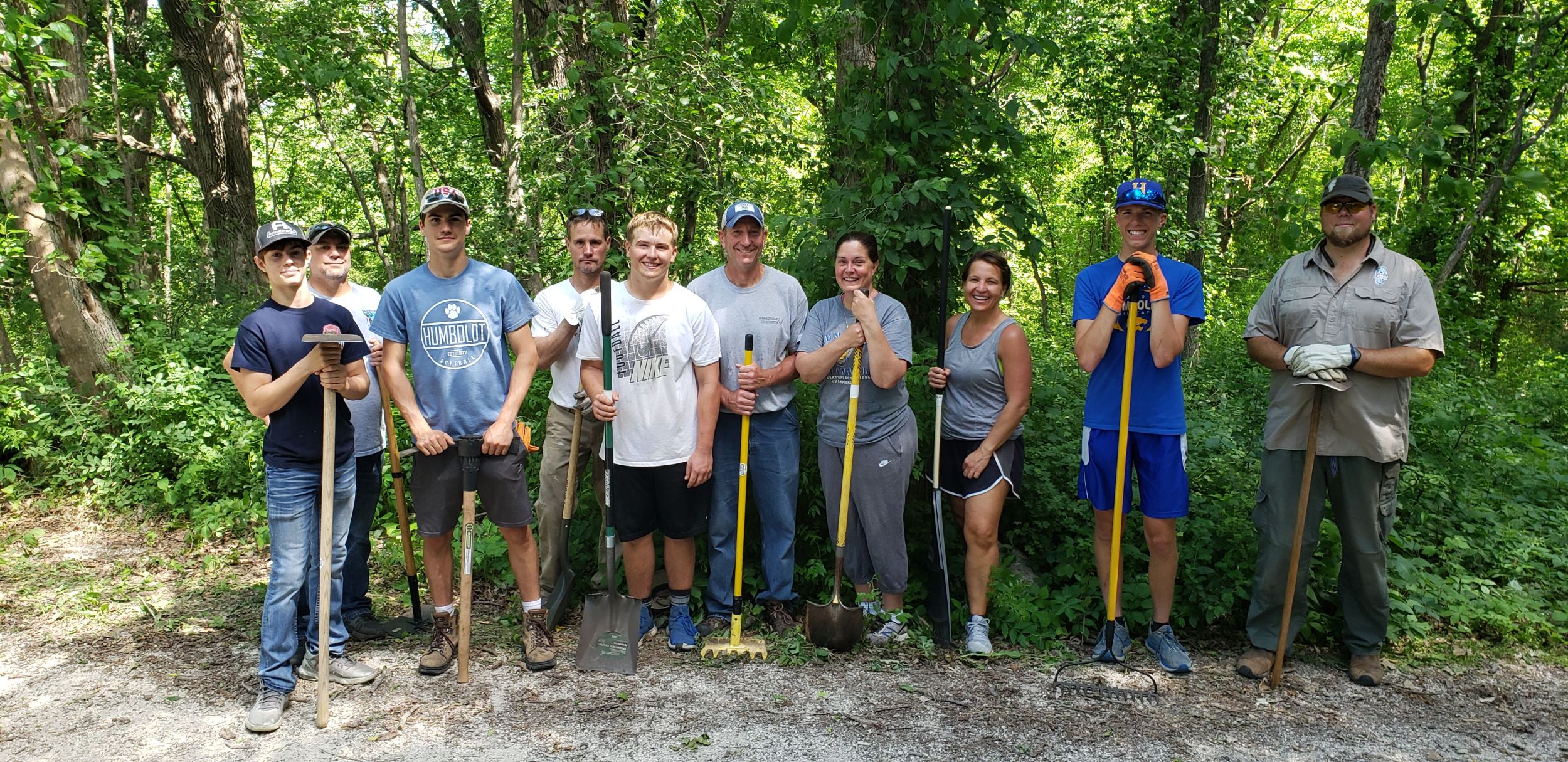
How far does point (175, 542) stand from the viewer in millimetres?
5949

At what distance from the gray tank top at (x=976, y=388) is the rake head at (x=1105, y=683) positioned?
1113mm

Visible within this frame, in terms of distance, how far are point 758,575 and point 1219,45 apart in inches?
355

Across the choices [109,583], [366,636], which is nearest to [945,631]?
[366,636]

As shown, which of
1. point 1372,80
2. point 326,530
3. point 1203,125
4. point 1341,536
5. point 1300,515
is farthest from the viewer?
point 1203,125

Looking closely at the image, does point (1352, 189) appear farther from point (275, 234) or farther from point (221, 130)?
point (221, 130)

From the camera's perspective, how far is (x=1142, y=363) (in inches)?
157

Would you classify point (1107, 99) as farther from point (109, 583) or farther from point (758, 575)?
point (109, 583)

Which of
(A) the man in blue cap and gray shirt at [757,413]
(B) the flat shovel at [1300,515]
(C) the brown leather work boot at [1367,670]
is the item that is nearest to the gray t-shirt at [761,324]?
(A) the man in blue cap and gray shirt at [757,413]

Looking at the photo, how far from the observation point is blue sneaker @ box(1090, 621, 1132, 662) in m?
4.03

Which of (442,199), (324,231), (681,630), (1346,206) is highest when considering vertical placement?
(1346,206)

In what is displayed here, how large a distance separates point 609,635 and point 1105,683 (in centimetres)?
226

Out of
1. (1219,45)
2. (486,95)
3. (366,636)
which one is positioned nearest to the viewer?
(366,636)

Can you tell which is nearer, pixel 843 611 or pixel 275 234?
pixel 275 234

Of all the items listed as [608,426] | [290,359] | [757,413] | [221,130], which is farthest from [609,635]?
[221,130]
